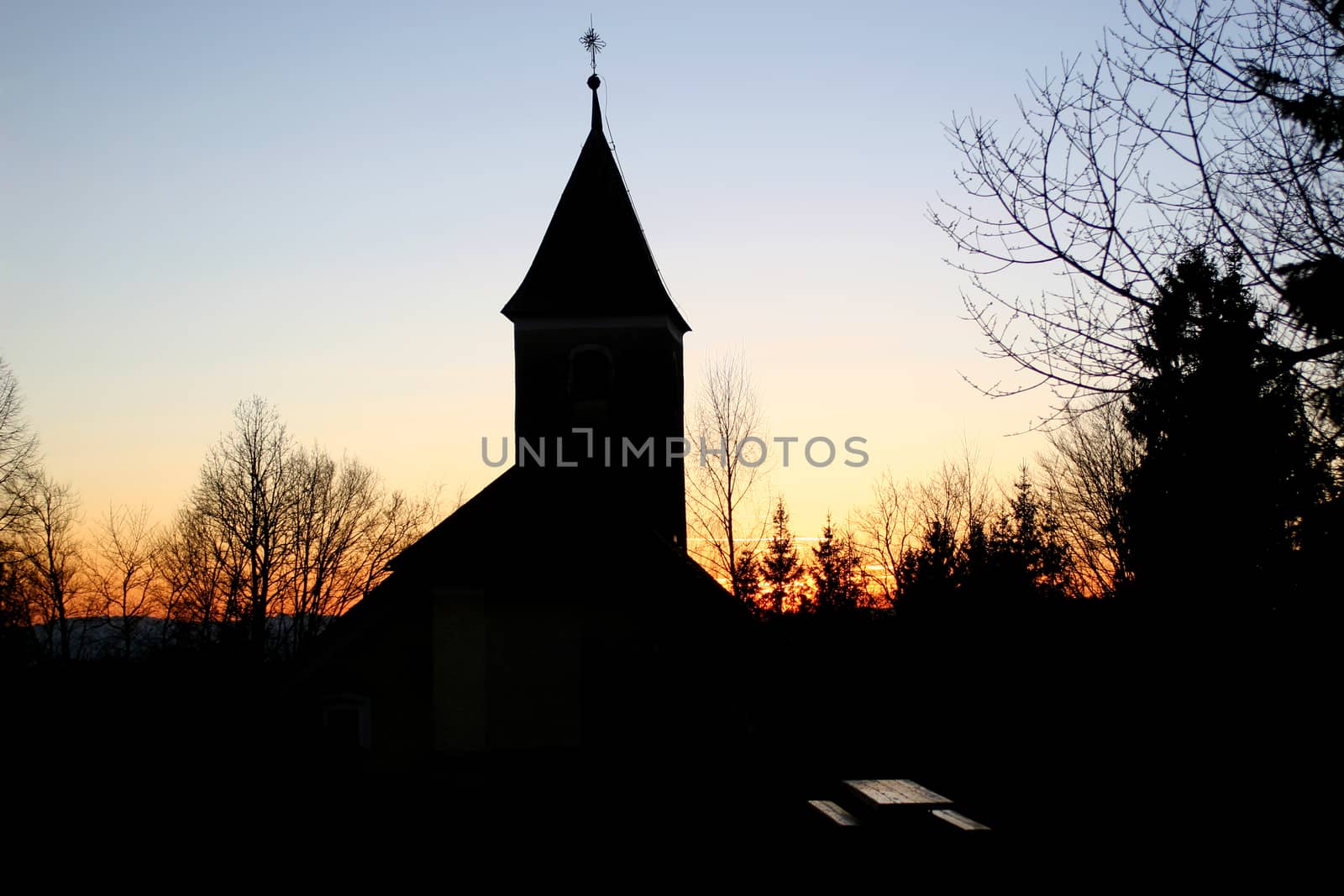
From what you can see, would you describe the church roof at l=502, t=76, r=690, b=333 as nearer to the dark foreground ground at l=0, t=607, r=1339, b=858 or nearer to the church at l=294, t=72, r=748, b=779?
the church at l=294, t=72, r=748, b=779

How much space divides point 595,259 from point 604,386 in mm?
2684

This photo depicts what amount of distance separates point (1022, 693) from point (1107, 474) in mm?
17890

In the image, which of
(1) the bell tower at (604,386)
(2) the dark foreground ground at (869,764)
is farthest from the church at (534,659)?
(1) the bell tower at (604,386)

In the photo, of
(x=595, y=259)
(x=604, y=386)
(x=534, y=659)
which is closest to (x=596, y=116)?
(x=595, y=259)

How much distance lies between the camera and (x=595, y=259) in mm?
23156

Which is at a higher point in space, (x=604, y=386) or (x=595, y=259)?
(x=595, y=259)

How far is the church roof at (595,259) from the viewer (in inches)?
882

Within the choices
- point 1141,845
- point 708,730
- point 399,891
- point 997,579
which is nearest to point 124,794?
point 708,730

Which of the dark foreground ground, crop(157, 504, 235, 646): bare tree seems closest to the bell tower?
the dark foreground ground

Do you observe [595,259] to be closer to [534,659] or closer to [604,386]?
[604,386]

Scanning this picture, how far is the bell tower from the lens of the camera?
2206cm

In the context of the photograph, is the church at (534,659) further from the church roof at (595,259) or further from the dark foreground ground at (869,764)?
the church roof at (595,259)

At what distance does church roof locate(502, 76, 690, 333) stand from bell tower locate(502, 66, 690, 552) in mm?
30

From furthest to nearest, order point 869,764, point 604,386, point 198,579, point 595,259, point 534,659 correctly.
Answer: point 198,579 < point 595,259 < point 869,764 < point 604,386 < point 534,659
